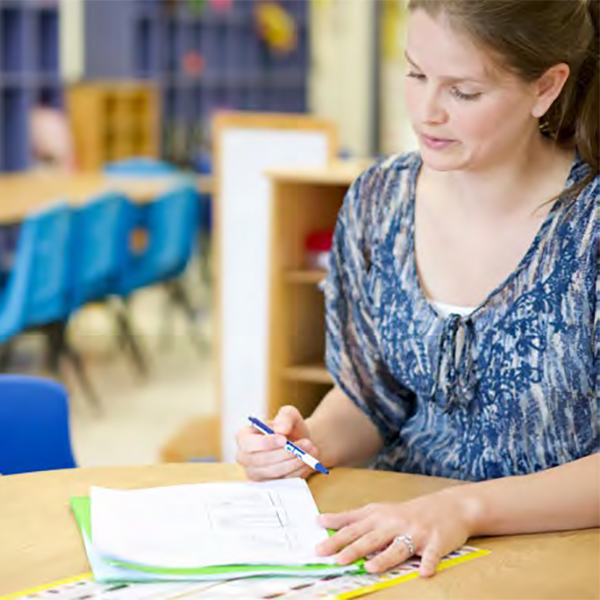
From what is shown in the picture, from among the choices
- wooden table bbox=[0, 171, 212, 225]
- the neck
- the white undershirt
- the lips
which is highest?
the lips

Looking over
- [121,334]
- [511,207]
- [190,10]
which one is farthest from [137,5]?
[511,207]

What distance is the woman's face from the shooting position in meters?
1.71

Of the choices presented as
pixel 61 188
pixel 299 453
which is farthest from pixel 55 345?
pixel 299 453

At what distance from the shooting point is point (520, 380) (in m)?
1.84

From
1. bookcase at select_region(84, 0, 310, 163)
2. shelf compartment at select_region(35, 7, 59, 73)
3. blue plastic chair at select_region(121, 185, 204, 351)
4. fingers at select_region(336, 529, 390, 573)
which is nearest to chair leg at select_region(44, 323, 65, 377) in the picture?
blue plastic chair at select_region(121, 185, 204, 351)

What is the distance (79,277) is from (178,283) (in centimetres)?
154

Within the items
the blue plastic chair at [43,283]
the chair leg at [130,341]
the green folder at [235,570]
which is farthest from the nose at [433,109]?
the chair leg at [130,341]

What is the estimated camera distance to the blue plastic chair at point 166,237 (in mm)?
6457

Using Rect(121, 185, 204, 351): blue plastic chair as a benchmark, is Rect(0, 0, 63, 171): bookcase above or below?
above

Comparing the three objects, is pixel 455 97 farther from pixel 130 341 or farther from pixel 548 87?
pixel 130 341

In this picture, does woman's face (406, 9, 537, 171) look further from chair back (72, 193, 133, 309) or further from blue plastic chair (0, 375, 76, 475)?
chair back (72, 193, 133, 309)

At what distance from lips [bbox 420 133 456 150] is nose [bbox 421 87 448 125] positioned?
3 centimetres

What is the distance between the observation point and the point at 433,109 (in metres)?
1.72

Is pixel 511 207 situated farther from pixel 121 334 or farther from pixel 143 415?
pixel 121 334
